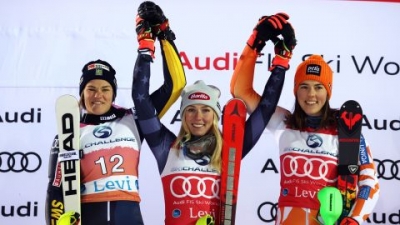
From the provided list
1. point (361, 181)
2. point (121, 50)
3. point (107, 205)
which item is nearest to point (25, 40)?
point (121, 50)

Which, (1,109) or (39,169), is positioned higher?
(1,109)

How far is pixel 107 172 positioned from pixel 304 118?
118 cm

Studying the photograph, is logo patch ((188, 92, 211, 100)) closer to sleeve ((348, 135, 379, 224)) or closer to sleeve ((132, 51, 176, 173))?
sleeve ((132, 51, 176, 173))

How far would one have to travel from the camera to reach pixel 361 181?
17.6ft

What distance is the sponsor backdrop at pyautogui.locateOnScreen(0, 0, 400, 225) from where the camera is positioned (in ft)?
20.5

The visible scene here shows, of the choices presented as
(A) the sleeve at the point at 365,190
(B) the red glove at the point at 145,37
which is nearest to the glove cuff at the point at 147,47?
(B) the red glove at the point at 145,37

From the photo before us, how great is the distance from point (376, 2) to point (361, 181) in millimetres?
1529

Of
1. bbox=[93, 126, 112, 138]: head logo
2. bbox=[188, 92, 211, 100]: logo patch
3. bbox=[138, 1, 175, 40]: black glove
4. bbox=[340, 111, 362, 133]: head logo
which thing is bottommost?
bbox=[93, 126, 112, 138]: head logo

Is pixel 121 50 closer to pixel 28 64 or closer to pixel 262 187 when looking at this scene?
pixel 28 64

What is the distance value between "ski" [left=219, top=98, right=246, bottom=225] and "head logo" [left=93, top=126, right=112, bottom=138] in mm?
665

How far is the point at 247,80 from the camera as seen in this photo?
557 cm

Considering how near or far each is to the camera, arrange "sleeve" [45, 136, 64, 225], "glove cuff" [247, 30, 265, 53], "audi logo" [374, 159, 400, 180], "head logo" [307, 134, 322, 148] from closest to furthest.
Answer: "sleeve" [45, 136, 64, 225], "head logo" [307, 134, 322, 148], "glove cuff" [247, 30, 265, 53], "audi logo" [374, 159, 400, 180]

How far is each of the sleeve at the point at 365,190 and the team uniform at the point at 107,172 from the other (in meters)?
1.24

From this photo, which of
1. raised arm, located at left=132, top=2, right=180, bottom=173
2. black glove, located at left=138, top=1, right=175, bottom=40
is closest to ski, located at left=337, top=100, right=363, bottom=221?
raised arm, located at left=132, top=2, right=180, bottom=173
